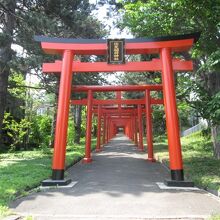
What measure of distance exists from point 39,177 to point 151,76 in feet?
46.5

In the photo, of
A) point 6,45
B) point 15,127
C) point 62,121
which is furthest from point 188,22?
point 15,127

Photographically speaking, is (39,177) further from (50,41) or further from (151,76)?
(151,76)

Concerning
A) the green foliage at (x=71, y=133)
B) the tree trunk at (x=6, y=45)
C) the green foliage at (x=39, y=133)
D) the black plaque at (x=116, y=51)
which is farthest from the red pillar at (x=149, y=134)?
the green foliage at (x=71, y=133)

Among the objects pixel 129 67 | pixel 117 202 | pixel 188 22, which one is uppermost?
pixel 188 22

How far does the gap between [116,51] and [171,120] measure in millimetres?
2662

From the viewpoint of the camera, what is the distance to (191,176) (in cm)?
1077

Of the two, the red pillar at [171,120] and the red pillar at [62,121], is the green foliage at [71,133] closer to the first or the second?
the red pillar at [62,121]

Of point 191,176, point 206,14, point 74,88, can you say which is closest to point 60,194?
point 191,176

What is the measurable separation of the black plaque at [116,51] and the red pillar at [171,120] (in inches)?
48.3

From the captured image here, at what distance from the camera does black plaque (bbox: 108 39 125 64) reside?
1078cm

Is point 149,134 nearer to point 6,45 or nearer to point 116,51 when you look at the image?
point 116,51

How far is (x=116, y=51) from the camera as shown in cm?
1079

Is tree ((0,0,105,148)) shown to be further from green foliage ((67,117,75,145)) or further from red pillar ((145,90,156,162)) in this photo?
green foliage ((67,117,75,145))

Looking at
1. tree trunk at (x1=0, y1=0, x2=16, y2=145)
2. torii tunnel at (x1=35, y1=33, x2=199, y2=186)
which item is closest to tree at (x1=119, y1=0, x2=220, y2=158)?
torii tunnel at (x1=35, y1=33, x2=199, y2=186)
